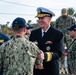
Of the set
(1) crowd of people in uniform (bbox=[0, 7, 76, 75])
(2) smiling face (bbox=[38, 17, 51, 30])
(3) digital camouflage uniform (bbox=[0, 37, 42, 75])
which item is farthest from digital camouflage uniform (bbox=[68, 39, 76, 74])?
(3) digital camouflage uniform (bbox=[0, 37, 42, 75])

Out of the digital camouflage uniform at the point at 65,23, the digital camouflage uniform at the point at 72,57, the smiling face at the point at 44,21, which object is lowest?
the digital camouflage uniform at the point at 65,23

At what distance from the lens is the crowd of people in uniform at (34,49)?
194 inches

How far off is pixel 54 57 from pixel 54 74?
0.35 meters

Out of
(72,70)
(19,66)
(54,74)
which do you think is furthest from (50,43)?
(72,70)

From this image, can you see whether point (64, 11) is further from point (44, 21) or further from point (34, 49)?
point (34, 49)

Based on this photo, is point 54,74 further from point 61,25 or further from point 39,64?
point 61,25

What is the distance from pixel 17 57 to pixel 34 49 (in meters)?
0.27

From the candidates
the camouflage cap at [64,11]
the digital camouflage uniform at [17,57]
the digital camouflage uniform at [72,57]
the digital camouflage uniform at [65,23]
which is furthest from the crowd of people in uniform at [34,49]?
the digital camouflage uniform at [65,23]

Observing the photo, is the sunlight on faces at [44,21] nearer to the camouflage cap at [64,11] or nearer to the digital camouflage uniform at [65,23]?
the camouflage cap at [64,11]

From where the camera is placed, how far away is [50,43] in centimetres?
568

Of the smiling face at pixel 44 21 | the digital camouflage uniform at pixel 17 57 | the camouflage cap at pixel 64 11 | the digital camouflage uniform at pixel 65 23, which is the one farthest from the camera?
the digital camouflage uniform at pixel 65 23

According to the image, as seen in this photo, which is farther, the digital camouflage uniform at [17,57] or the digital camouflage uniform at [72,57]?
the digital camouflage uniform at [72,57]

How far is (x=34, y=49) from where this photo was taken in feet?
16.5

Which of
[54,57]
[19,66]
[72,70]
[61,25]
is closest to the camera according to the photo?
[19,66]
